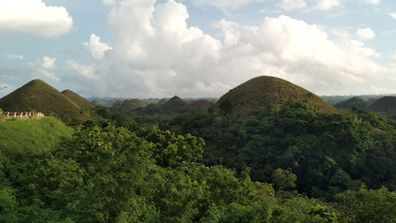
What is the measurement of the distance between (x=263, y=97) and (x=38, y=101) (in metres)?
42.3

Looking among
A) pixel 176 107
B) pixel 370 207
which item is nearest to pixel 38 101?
pixel 370 207

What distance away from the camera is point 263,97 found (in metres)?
85.9

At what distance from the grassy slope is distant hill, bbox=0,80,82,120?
115 feet

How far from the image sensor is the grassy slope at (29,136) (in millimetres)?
32781

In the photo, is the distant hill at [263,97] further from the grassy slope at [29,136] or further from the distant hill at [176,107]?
the distant hill at [176,107]

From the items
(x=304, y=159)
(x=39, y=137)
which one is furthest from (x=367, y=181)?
(x=39, y=137)

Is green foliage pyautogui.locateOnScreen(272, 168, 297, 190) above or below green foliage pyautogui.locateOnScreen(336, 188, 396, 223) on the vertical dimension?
below

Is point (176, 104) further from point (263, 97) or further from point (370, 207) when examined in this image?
point (370, 207)

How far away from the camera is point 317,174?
5184 cm

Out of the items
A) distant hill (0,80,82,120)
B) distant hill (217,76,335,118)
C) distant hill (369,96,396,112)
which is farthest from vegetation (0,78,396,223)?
distant hill (369,96,396,112)

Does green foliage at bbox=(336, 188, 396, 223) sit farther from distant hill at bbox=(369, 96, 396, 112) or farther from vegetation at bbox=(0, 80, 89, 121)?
distant hill at bbox=(369, 96, 396, 112)

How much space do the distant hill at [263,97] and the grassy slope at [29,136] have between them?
46.1 metres

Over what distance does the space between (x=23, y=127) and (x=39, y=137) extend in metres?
1.51

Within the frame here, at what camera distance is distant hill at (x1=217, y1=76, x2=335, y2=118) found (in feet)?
272
